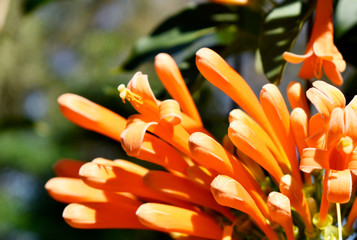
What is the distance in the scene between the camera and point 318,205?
71 cm

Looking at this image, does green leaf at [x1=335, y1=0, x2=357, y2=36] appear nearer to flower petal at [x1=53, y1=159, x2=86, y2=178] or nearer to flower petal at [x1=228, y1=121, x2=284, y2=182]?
flower petal at [x1=228, y1=121, x2=284, y2=182]

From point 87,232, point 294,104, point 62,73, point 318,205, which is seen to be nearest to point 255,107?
point 294,104

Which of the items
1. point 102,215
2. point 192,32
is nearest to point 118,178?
point 102,215

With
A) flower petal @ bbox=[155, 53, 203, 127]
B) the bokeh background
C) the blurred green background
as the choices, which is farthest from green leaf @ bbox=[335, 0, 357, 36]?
the blurred green background

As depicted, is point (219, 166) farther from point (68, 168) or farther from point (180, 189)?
point (68, 168)

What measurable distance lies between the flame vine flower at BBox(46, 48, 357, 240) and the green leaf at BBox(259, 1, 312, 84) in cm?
5

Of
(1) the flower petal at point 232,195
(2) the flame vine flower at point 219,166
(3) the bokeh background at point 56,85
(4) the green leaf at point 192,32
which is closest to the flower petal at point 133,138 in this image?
(2) the flame vine flower at point 219,166

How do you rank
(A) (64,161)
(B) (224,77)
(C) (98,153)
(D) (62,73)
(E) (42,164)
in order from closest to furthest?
(B) (224,77), (A) (64,161), (E) (42,164), (C) (98,153), (D) (62,73)

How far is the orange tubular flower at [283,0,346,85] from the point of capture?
0.68 meters

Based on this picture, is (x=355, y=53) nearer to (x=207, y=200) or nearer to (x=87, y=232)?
(x=207, y=200)

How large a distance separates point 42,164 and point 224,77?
4657 mm

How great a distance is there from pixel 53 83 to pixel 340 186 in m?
7.55

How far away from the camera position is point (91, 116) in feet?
2.36

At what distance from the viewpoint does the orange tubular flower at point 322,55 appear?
26.6 inches
